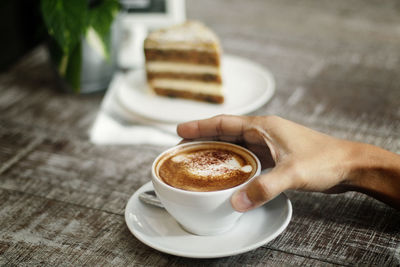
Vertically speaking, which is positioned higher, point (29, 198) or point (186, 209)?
point (186, 209)

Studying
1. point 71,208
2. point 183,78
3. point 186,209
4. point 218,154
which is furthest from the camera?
point 183,78

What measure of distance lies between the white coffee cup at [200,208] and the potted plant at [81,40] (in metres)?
0.80

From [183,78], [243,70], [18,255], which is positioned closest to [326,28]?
[243,70]

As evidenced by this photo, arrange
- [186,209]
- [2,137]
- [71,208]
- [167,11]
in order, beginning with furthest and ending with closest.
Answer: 1. [167,11]
2. [2,137]
3. [71,208]
4. [186,209]

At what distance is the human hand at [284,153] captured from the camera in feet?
2.69

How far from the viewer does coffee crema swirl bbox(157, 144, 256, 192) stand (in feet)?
2.89

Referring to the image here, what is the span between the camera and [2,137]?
1452 mm

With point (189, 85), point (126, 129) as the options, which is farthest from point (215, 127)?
point (189, 85)

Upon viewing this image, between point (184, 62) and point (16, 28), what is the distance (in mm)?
973

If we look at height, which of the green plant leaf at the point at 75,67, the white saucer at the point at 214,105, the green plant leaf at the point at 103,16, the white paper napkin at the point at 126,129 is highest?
the green plant leaf at the point at 103,16

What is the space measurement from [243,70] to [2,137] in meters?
0.87

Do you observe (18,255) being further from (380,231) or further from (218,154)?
(380,231)

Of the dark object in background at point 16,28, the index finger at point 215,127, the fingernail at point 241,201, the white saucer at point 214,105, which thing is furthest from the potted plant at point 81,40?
the fingernail at point 241,201

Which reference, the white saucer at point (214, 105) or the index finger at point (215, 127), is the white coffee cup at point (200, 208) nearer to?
the index finger at point (215, 127)
